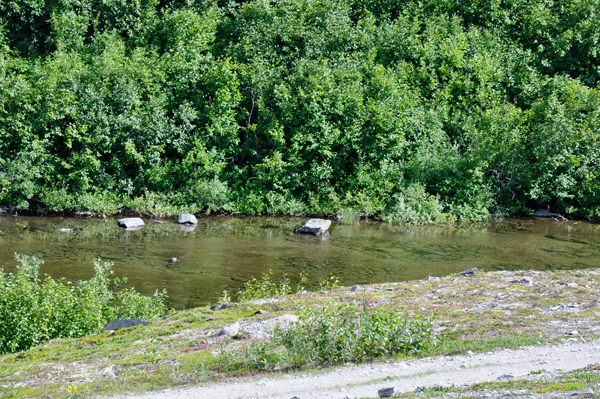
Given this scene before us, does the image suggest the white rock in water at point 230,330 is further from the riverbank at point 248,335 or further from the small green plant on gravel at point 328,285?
the small green plant on gravel at point 328,285

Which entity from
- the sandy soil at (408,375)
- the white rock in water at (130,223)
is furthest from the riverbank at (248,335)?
the white rock in water at (130,223)

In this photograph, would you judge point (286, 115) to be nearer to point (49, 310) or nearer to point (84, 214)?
point (84, 214)

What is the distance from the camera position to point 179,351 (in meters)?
10.2

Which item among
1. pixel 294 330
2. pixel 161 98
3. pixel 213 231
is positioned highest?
pixel 161 98

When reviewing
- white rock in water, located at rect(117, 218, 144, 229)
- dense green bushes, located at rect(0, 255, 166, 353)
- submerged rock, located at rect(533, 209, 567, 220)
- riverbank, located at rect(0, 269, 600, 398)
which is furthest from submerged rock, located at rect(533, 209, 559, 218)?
dense green bushes, located at rect(0, 255, 166, 353)

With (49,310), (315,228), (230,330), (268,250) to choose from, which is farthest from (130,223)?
(230,330)

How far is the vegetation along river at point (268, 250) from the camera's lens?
19.4m

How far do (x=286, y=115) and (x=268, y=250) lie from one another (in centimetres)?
1160

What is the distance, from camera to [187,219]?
94.2 feet

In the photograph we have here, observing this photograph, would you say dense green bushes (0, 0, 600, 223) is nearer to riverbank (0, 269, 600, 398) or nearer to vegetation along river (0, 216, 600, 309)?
vegetation along river (0, 216, 600, 309)

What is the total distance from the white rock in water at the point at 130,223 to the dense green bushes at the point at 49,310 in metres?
13.0

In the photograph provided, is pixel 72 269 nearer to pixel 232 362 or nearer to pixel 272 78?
pixel 232 362

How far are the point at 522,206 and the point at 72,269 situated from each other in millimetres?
26051

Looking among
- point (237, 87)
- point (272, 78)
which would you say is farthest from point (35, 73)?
point (272, 78)
